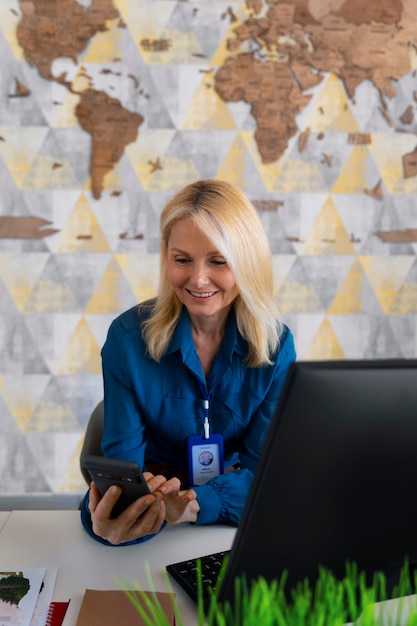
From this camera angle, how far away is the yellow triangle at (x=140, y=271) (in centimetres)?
306

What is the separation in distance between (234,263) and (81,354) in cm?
161

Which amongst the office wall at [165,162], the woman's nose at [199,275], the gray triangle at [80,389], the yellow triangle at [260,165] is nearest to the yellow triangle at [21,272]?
the office wall at [165,162]

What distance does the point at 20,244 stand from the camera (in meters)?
3.02

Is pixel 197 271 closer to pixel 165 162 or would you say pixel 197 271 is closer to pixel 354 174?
pixel 165 162

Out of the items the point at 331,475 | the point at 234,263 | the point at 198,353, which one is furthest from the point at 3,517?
the point at 331,475

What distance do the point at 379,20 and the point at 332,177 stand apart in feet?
2.30

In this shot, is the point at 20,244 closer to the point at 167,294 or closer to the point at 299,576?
the point at 167,294

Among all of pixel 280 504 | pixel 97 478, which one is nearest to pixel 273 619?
pixel 280 504

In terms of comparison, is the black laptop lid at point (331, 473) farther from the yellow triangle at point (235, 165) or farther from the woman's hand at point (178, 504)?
the yellow triangle at point (235, 165)

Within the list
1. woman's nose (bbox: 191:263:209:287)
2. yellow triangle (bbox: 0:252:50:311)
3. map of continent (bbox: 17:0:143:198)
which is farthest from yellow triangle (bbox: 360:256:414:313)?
woman's nose (bbox: 191:263:209:287)

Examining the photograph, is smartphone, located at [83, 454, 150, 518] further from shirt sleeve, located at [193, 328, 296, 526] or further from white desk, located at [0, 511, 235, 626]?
shirt sleeve, located at [193, 328, 296, 526]

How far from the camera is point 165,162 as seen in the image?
3031 mm

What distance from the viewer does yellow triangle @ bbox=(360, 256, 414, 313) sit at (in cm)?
315

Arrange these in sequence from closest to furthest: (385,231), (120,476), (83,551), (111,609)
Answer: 1. (111,609)
2. (120,476)
3. (83,551)
4. (385,231)
